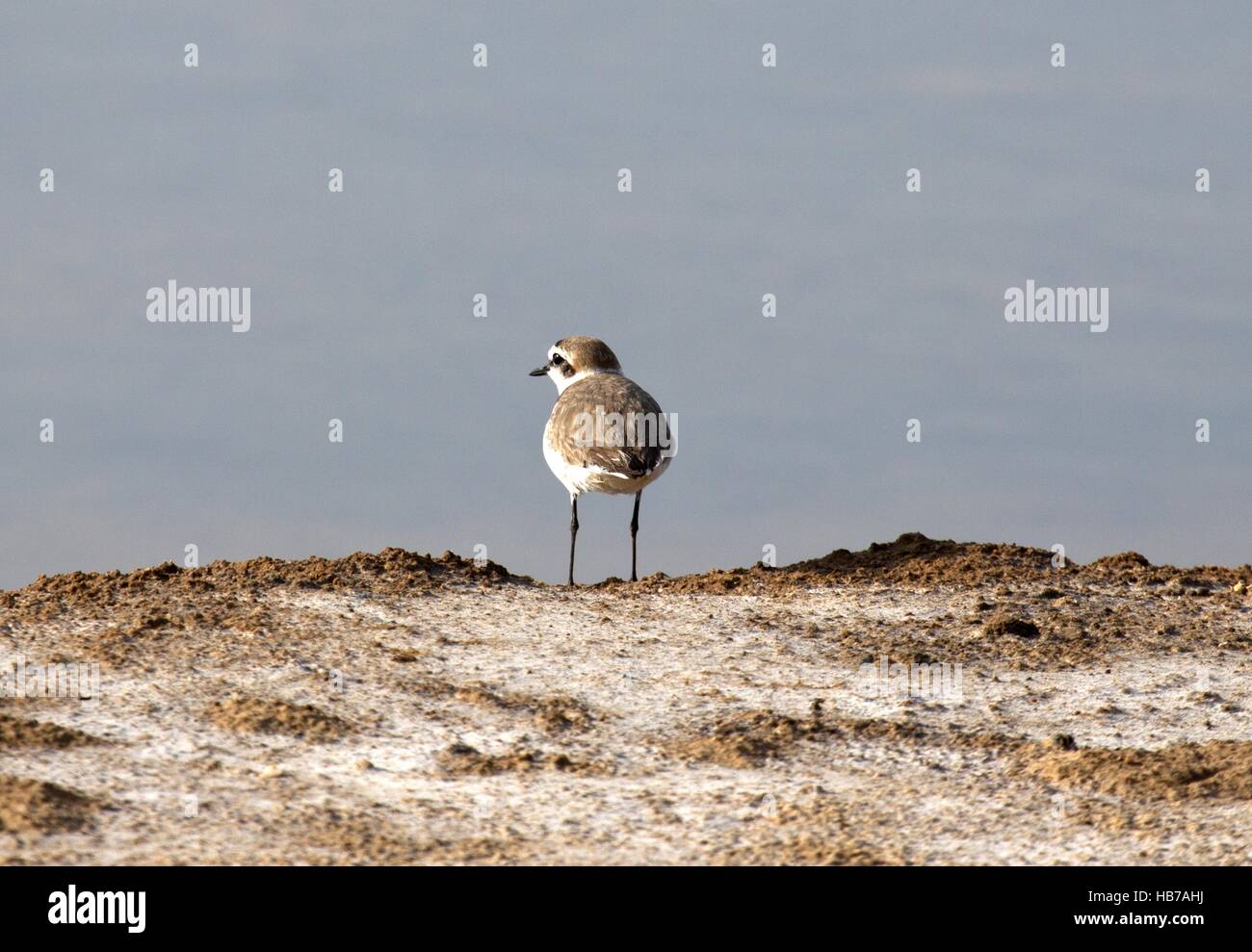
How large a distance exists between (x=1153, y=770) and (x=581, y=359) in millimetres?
9353

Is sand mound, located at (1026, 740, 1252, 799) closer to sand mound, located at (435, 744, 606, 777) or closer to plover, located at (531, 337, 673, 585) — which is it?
sand mound, located at (435, 744, 606, 777)

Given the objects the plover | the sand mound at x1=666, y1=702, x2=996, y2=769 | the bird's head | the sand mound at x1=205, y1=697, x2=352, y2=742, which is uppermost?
the bird's head

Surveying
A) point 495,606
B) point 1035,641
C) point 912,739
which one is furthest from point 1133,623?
point 495,606

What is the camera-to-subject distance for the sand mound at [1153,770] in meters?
9.52

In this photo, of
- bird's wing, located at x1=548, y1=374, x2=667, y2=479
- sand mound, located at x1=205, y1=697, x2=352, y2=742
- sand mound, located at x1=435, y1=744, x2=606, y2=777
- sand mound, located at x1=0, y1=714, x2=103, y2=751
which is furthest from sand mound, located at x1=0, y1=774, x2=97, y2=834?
bird's wing, located at x1=548, y1=374, x2=667, y2=479

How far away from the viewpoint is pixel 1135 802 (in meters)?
9.32

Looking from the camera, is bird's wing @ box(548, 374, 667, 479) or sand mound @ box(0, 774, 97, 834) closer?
sand mound @ box(0, 774, 97, 834)

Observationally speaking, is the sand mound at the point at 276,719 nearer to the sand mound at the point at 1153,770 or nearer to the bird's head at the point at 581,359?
the sand mound at the point at 1153,770

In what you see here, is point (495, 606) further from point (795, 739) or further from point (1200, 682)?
point (1200, 682)

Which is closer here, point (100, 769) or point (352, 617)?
point (100, 769)

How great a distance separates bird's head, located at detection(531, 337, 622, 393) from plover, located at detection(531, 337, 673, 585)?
2.77ft

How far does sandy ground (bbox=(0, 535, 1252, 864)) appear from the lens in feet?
27.2

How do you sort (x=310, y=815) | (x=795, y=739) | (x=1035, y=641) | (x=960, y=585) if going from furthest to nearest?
(x=960, y=585), (x=1035, y=641), (x=795, y=739), (x=310, y=815)
